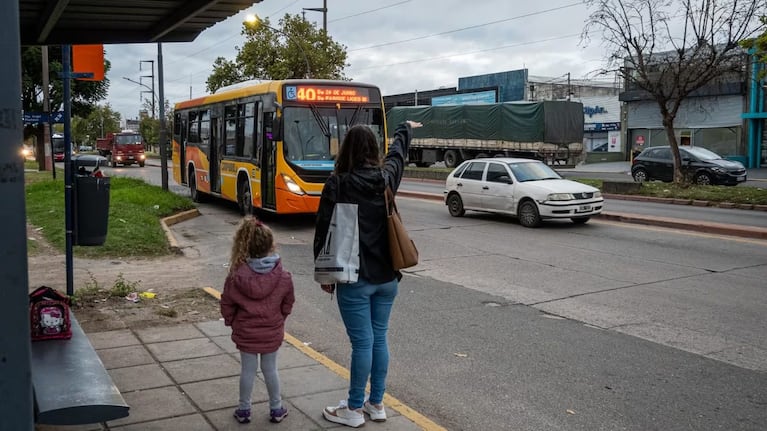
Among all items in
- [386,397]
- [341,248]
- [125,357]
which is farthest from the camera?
[125,357]

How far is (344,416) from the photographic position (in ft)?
14.7

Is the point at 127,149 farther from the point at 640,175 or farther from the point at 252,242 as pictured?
the point at 252,242

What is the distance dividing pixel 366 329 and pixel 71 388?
1.68 metres

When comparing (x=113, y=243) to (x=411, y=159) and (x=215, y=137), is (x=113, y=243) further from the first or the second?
(x=411, y=159)

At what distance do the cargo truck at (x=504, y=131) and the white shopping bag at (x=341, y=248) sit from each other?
30867mm

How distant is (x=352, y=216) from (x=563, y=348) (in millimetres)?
3111

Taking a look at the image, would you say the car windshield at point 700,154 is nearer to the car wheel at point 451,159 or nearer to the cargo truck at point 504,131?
the cargo truck at point 504,131

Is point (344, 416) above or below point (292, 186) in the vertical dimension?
below

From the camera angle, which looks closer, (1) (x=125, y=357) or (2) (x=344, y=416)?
(2) (x=344, y=416)

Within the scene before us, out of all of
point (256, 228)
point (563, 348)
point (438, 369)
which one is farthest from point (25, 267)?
point (563, 348)

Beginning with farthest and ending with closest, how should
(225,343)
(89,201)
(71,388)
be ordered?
(89,201) < (225,343) < (71,388)

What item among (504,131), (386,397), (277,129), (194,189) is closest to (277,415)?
(386,397)

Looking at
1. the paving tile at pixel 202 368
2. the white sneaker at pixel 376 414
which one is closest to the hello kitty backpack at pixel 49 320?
the paving tile at pixel 202 368

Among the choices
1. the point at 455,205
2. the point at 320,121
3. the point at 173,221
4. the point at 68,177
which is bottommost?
the point at 173,221
